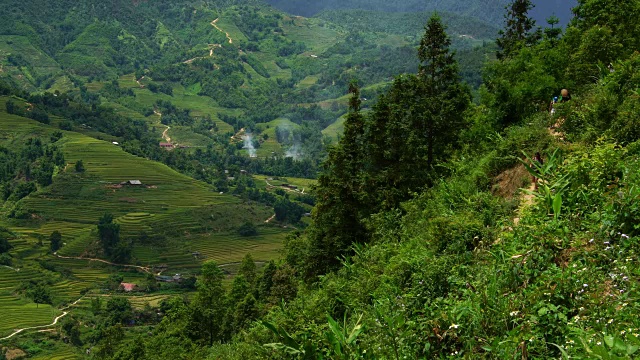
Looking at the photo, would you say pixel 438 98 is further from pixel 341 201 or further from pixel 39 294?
pixel 39 294

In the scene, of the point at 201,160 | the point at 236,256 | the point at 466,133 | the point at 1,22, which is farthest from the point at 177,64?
the point at 466,133

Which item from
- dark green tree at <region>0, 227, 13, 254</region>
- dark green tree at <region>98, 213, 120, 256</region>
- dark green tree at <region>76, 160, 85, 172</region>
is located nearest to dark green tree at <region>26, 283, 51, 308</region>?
dark green tree at <region>0, 227, 13, 254</region>

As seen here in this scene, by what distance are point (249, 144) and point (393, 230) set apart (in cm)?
12999

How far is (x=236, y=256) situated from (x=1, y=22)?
527ft

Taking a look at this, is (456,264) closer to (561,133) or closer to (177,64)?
(561,133)

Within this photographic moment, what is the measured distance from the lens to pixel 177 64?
188250 millimetres

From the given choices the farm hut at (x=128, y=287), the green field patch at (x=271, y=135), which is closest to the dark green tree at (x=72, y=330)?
the farm hut at (x=128, y=287)

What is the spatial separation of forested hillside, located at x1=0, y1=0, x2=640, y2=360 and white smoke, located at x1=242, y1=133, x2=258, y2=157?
41258 mm

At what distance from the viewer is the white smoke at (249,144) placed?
137 meters

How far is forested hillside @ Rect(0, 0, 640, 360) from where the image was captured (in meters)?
6.23

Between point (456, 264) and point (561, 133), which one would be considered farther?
point (561, 133)

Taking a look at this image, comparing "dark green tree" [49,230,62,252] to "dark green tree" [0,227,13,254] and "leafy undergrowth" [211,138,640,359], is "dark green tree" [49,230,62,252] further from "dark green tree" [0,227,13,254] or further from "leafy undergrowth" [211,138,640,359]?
"leafy undergrowth" [211,138,640,359]

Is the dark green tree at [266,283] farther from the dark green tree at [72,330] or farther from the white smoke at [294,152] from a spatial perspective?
the white smoke at [294,152]

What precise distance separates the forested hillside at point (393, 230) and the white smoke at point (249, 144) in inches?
1624
